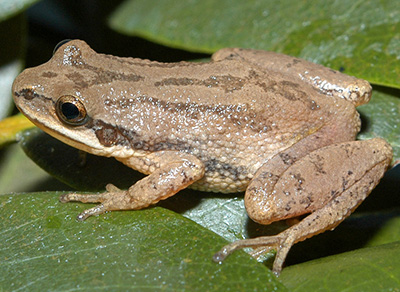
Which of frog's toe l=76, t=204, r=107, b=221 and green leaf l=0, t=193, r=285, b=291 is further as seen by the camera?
frog's toe l=76, t=204, r=107, b=221

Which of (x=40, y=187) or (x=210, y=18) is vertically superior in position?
(x=210, y=18)

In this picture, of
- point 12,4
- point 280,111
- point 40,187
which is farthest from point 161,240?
point 12,4

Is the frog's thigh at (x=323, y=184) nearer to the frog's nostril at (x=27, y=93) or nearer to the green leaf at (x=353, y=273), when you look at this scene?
the green leaf at (x=353, y=273)

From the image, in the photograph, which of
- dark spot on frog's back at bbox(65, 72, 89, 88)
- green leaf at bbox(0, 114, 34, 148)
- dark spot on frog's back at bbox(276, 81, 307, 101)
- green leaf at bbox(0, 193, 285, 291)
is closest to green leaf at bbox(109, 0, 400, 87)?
dark spot on frog's back at bbox(276, 81, 307, 101)

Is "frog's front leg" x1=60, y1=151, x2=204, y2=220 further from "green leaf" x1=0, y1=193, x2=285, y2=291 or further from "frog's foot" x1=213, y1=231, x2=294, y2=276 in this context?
"frog's foot" x1=213, y1=231, x2=294, y2=276

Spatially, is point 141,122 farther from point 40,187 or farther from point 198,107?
point 40,187

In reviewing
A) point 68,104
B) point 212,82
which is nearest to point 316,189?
point 212,82

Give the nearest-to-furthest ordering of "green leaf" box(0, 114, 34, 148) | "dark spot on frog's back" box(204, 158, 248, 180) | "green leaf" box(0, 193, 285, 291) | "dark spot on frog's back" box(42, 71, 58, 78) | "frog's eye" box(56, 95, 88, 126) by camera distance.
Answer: "green leaf" box(0, 193, 285, 291) < "frog's eye" box(56, 95, 88, 126) < "dark spot on frog's back" box(42, 71, 58, 78) < "dark spot on frog's back" box(204, 158, 248, 180) < "green leaf" box(0, 114, 34, 148)

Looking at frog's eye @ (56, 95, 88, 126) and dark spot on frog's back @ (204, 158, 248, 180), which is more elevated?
frog's eye @ (56, 95, 88, 126)
